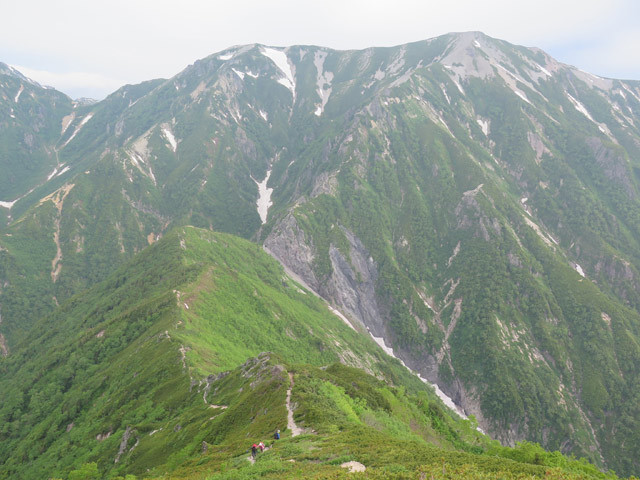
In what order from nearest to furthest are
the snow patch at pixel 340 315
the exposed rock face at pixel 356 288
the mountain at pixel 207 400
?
the mountain at pixel 207 400
the snow patch at pixel 340 315
the exposed rock face at pixel 356 288

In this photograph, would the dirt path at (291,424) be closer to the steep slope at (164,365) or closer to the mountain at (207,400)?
the mountain at (207,400)

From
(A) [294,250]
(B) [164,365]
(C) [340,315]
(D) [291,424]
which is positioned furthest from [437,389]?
(D) [291,424]

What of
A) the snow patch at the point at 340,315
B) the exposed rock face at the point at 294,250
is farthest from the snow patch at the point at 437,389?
the exposed rock face at the point at 294,250

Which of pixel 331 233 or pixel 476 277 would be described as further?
pixel 331 233

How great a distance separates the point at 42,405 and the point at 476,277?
173145mm

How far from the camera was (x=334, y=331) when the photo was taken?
13975 centimetres

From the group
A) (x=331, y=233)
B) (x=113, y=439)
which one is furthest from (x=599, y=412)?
(x=113, y=439)

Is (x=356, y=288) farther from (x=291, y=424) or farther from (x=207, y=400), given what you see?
(x=291, y=424)

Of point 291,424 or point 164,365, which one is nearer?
point 291,424

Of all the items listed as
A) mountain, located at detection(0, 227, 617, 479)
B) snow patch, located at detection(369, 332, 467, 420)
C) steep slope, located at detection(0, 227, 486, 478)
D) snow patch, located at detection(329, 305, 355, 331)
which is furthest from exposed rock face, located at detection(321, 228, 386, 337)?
mountain, located at detection(0, 227, 617, 479)

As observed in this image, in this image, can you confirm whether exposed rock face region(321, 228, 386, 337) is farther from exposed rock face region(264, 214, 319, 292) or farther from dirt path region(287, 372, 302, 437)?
dirt path region(287, 372, 302, 437)

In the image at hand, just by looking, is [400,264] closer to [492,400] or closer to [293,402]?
[492,400]

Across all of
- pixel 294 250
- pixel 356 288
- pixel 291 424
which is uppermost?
pixel 291 424

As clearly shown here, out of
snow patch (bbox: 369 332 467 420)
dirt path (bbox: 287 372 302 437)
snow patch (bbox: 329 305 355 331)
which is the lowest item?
snow patch (bbox: 369 332 467 420)
